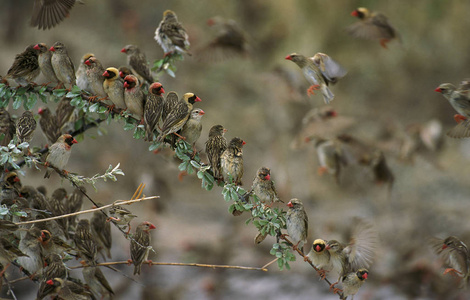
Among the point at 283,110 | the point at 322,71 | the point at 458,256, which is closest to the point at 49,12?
the point at 322,71

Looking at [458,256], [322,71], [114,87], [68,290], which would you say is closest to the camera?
[68,290]

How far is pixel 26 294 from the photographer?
20.7 feet

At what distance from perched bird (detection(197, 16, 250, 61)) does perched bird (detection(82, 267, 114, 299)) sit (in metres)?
3.17

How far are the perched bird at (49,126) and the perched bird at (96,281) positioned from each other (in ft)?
3.07

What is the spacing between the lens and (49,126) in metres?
3.90

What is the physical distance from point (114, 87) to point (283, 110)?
544 cm

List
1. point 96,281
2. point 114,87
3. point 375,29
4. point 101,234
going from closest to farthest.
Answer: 1. point 114,87
2. point 96,281
3. point 101,234
4. point 375,29

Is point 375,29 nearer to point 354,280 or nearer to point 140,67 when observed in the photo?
point 140,67

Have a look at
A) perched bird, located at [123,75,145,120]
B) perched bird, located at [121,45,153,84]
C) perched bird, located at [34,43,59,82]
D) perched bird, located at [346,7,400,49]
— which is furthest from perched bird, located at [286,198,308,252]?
perched bird, located at [346,7,400,49]

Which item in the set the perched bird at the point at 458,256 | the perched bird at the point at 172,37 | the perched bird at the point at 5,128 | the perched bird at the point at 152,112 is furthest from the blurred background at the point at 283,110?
the perched bird at the point at 152,112

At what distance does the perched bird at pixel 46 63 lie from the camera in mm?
3447

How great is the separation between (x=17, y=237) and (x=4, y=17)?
6952mm

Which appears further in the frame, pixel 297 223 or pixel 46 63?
pixel 46 63

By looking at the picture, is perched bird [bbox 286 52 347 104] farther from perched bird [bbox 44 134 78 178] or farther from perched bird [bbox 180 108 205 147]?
perched bird [bbox 44 134 78 178]
